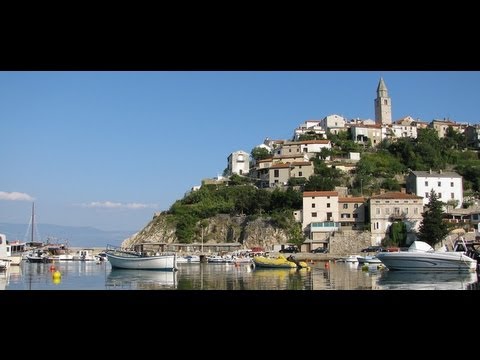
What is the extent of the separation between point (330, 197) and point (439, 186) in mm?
8390

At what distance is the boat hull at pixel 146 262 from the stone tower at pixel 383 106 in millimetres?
46449

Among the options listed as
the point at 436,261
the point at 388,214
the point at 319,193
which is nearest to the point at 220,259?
the point at 319,193

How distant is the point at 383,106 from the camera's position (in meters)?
64.3

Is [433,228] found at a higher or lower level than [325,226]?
lower

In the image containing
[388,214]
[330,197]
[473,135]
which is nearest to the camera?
[388,214]

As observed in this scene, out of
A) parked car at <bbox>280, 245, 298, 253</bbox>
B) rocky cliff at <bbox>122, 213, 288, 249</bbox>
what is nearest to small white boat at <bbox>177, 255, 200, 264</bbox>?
rocky cliff at <bbox>122, 213, 288, 249</bbox>

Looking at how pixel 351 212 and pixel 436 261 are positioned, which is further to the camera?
pixel 351 212

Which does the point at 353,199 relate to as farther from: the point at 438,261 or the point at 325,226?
the point at 438,261
